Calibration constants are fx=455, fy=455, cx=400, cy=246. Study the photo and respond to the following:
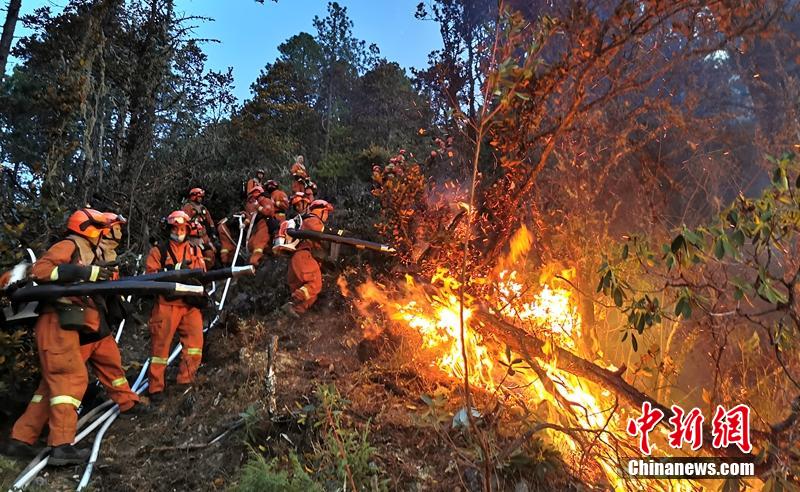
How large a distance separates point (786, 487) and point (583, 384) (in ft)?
6.80

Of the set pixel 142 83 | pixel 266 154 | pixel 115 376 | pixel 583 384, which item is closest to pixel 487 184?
pixel 583 384

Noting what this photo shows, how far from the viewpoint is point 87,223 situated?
489cm

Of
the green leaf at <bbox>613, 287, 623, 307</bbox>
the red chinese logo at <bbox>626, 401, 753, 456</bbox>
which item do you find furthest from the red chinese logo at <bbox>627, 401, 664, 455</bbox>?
the green leaf at <bbox>613, 287, 623, 307</bbox>

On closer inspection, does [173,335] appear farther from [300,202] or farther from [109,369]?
[300,202]

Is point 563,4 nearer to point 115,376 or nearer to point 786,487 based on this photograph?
point 786,487

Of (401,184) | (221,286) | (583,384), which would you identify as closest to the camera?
(583,384)

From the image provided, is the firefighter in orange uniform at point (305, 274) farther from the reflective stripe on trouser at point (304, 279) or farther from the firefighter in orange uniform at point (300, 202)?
the firefighter in orange uniform at point (300, 202)

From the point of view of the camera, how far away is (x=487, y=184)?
607 cm

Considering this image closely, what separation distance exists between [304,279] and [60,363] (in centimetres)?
379

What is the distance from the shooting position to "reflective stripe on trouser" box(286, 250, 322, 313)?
7609 millimetres

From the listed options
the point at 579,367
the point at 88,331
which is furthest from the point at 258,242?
the point at 579,367

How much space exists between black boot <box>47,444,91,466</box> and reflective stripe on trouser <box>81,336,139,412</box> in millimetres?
780

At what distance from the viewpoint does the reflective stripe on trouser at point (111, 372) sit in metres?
5.07

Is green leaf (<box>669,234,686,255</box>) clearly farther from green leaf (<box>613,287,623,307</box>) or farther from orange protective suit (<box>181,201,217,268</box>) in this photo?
orange protective suit (<box>181,201,217,268</box>)
